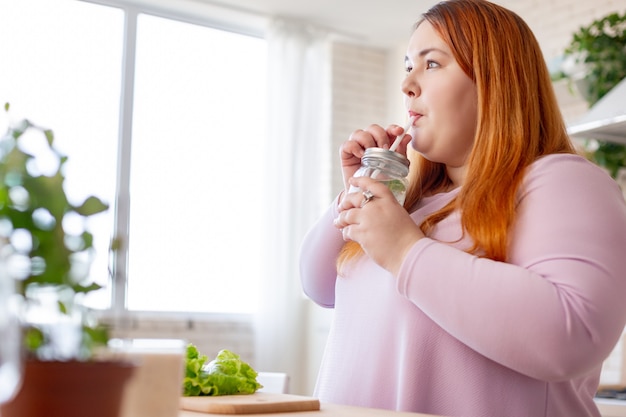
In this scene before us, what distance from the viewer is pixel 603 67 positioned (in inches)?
161

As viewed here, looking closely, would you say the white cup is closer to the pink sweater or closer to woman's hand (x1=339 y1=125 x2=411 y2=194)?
the pink sweater

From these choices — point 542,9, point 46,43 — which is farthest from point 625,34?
point 46,43

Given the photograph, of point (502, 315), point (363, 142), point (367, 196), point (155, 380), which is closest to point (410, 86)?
point (363, 142)

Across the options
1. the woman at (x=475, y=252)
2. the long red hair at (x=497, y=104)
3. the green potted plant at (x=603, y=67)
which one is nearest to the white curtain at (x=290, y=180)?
the green potted plant at (x=603, y=67)

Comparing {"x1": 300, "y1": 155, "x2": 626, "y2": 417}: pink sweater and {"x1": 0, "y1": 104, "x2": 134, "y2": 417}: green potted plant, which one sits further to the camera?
{"x1": 300, "y1": 155, "x2": 626, "y2": 417}: pink sweater

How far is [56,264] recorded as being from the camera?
0.62 m

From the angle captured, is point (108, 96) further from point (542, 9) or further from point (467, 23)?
point (467, 23)

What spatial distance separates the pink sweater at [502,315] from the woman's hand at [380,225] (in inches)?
1.2

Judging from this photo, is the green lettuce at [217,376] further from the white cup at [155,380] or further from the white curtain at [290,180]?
the white curtain at [290,180]

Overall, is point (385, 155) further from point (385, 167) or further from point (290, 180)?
point (290, 180)

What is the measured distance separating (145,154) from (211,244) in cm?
71

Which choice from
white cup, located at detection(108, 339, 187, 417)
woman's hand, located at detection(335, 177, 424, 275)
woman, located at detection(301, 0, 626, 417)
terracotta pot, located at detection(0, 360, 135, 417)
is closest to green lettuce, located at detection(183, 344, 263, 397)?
woman, located at detection(301, 0, 626, 417)

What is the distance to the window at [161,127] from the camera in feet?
16.6

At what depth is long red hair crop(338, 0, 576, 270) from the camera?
1380 millimetres
